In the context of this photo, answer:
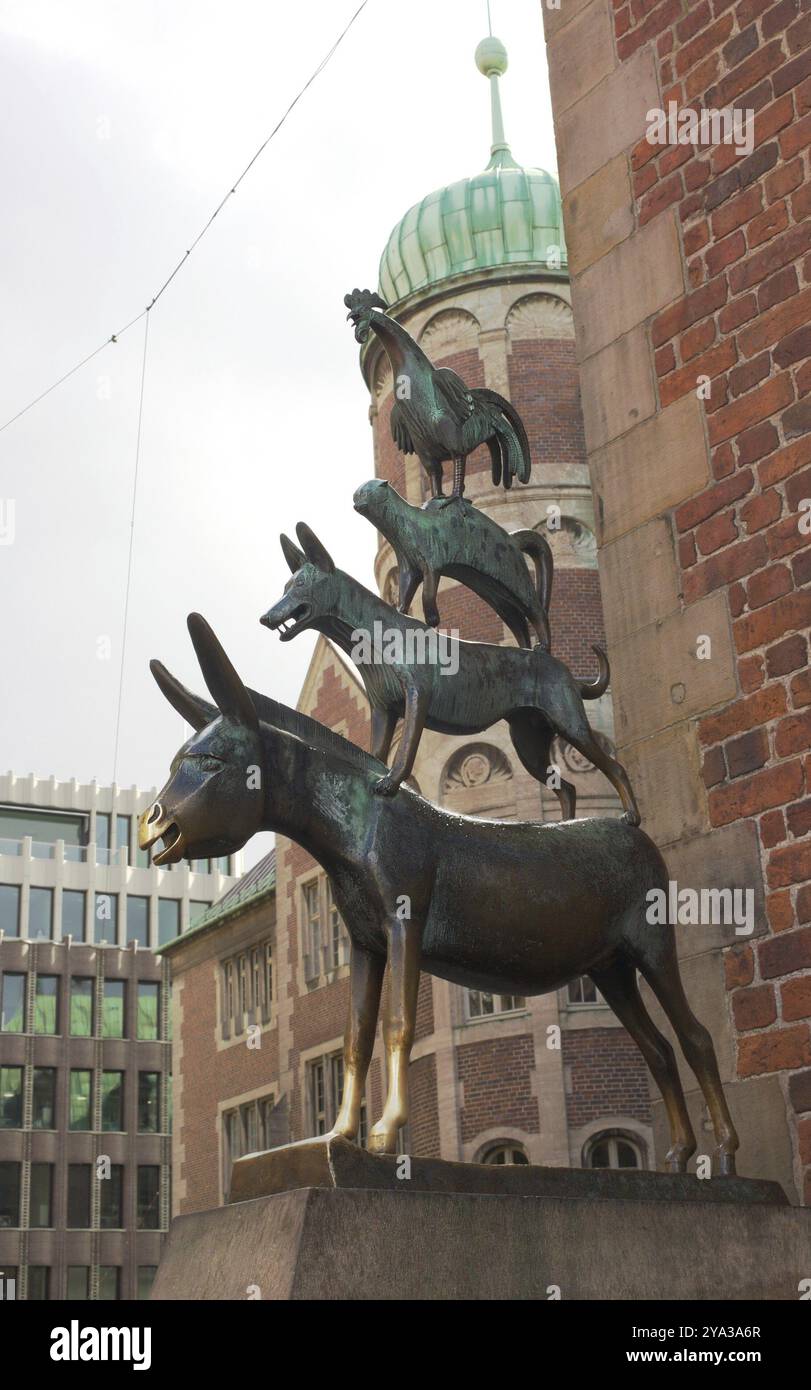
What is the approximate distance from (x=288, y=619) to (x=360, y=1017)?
3.90 feet

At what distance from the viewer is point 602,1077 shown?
2355 cm

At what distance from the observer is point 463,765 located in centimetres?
2552

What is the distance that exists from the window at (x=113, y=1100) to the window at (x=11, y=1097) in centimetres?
295

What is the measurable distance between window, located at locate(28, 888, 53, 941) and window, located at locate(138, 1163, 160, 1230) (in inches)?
398

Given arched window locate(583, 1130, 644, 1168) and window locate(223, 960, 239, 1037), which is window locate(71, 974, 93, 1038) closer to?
window locate(223, 960, 239, 1037)

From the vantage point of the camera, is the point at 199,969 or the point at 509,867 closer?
the point at 509,867

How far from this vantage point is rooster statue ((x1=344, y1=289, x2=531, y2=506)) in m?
5.32

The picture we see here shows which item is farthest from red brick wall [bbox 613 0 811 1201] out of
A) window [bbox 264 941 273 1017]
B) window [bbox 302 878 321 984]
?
window [bbox 264 941 273 1017]

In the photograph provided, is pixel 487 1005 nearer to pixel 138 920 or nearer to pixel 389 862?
pixel 389 862

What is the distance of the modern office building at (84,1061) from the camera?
53.3 metres
